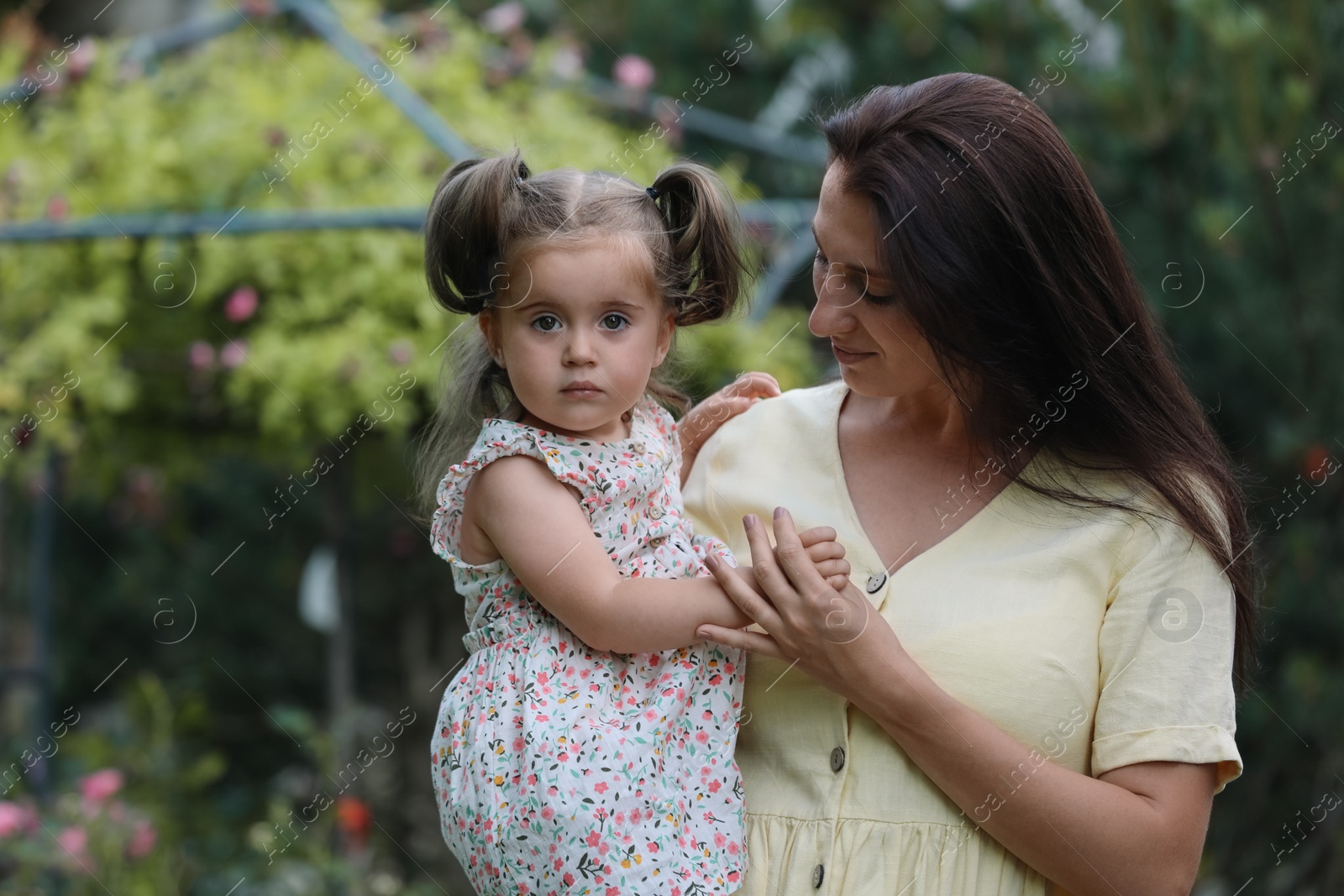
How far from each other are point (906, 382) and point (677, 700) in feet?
1.52

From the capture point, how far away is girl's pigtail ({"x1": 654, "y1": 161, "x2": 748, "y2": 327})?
1598 mm

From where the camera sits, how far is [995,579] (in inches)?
59.7

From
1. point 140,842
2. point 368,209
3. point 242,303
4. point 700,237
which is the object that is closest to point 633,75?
point 368,209

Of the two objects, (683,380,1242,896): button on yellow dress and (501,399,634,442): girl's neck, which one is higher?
(501,399,634,442): girl's neck

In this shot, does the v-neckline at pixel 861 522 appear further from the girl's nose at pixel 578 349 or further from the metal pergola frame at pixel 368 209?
the metal pergola frame at pixel 368 209

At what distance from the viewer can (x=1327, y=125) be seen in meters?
3.08

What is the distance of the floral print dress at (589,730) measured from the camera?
55.5 inches

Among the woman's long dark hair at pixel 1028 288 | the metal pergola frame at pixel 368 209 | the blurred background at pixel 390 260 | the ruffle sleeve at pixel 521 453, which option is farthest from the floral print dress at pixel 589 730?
the blurred background at pixel 390 260

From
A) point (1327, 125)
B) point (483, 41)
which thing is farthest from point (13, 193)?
point (1327, 125)

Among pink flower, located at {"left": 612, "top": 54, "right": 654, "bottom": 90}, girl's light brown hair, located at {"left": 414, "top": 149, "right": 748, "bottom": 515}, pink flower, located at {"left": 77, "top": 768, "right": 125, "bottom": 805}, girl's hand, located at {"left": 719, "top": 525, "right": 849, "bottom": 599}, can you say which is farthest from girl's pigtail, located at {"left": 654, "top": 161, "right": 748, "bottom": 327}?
pink flower, located at {"left": 77, "top": 768, "right": 125, "bottom": 805}

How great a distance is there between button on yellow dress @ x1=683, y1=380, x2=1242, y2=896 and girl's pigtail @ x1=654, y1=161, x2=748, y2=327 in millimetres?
360

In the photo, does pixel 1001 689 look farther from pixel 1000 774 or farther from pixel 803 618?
pixel 803 618

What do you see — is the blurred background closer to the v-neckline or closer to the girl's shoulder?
the girl's shoulder

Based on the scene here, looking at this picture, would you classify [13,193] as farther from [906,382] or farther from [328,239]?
[906,382]
